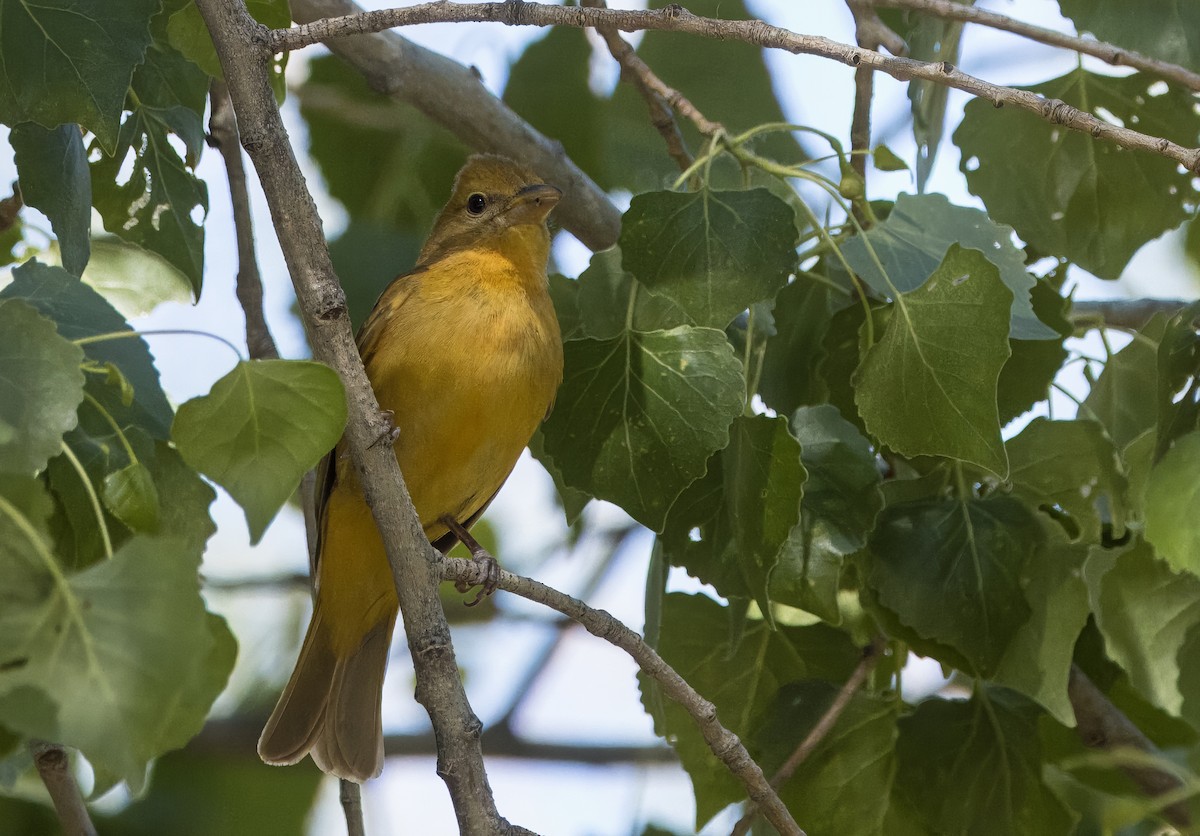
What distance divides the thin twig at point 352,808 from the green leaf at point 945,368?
1.73 metres

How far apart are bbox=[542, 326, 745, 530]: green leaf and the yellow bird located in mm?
636

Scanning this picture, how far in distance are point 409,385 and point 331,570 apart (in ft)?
2.89

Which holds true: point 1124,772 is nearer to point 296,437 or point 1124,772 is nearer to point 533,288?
point 533,288

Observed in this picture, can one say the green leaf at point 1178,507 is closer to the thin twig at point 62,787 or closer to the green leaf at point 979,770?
the green leaf at point 979,770

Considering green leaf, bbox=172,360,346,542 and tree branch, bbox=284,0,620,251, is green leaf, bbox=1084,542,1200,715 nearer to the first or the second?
green leaf, bbox=172,360,346,542

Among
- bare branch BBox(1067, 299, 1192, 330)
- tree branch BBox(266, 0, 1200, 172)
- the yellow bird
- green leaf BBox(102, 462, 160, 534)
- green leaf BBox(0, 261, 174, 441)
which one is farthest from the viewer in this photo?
bare branch BBox(1067, 299, 1192, 330)

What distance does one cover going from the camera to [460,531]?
13.6 ft

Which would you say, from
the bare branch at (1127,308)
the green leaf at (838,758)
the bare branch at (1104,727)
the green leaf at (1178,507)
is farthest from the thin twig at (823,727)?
the bare branch at (1127,308)

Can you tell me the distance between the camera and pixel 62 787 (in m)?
2.95

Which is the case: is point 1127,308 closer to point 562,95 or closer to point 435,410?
point 562,95

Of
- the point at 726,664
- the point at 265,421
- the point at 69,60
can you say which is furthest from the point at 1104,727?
the point at 69,60

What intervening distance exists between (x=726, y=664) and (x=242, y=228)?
6.04ft

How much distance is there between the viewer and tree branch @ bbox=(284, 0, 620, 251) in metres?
4.01

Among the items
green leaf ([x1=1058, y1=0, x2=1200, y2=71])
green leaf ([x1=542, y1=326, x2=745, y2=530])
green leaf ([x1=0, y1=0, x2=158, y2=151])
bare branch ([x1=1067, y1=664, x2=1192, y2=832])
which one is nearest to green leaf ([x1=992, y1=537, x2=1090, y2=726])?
bare branch ([x1=1067, y1=664, x2=1192, y2=832])
